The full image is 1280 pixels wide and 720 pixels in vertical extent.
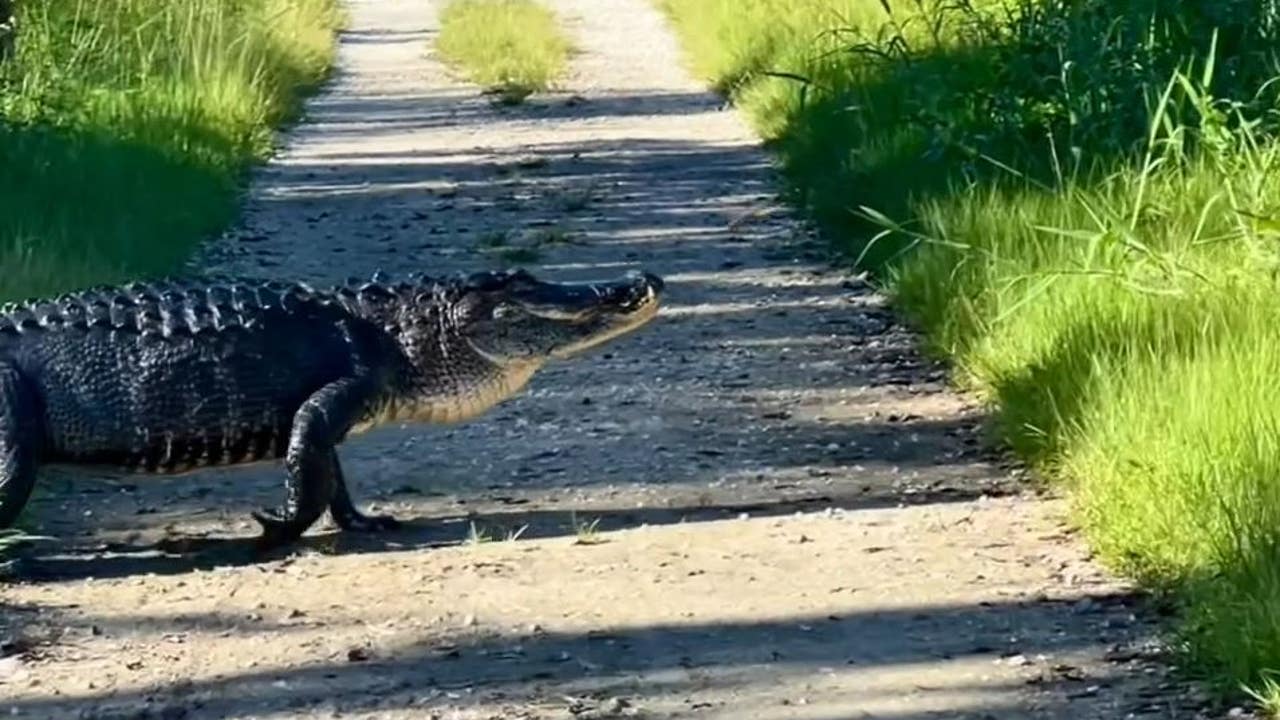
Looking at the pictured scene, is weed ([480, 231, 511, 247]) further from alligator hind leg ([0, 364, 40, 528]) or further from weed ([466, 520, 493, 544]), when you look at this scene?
alligator hind leg ([0, 364, 40, 528])

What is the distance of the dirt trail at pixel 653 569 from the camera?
5348mm

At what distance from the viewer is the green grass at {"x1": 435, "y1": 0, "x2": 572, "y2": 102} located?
19750 mm

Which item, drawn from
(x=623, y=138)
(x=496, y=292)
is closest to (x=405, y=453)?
(x=496, y=292)

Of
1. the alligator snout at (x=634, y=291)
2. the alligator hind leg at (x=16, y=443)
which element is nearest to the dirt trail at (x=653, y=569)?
the alligator hind leg at (x=16, y=443)

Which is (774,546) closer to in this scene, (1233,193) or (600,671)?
(600,671)

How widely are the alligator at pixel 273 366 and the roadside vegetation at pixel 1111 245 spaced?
1353 millimetres

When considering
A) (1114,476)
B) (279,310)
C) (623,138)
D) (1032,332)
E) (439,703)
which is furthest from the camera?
(623,138)

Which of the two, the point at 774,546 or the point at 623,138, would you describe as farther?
the point at 623,138

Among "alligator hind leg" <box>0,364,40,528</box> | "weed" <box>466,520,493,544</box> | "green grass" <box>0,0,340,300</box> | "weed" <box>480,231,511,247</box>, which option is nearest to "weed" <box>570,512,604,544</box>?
"weed" <box>466,520,493,544</box>

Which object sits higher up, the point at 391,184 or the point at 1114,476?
the point at 1114,476

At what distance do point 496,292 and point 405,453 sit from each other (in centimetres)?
89

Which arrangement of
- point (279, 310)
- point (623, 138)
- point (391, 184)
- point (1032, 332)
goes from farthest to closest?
point (623, 138), point (391, 184), point (1032, 332), point (279, 310)

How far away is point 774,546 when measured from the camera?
6.36m

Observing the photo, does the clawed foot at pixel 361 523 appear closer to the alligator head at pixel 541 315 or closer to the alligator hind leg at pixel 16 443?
the alligator head at pixel 541 315
